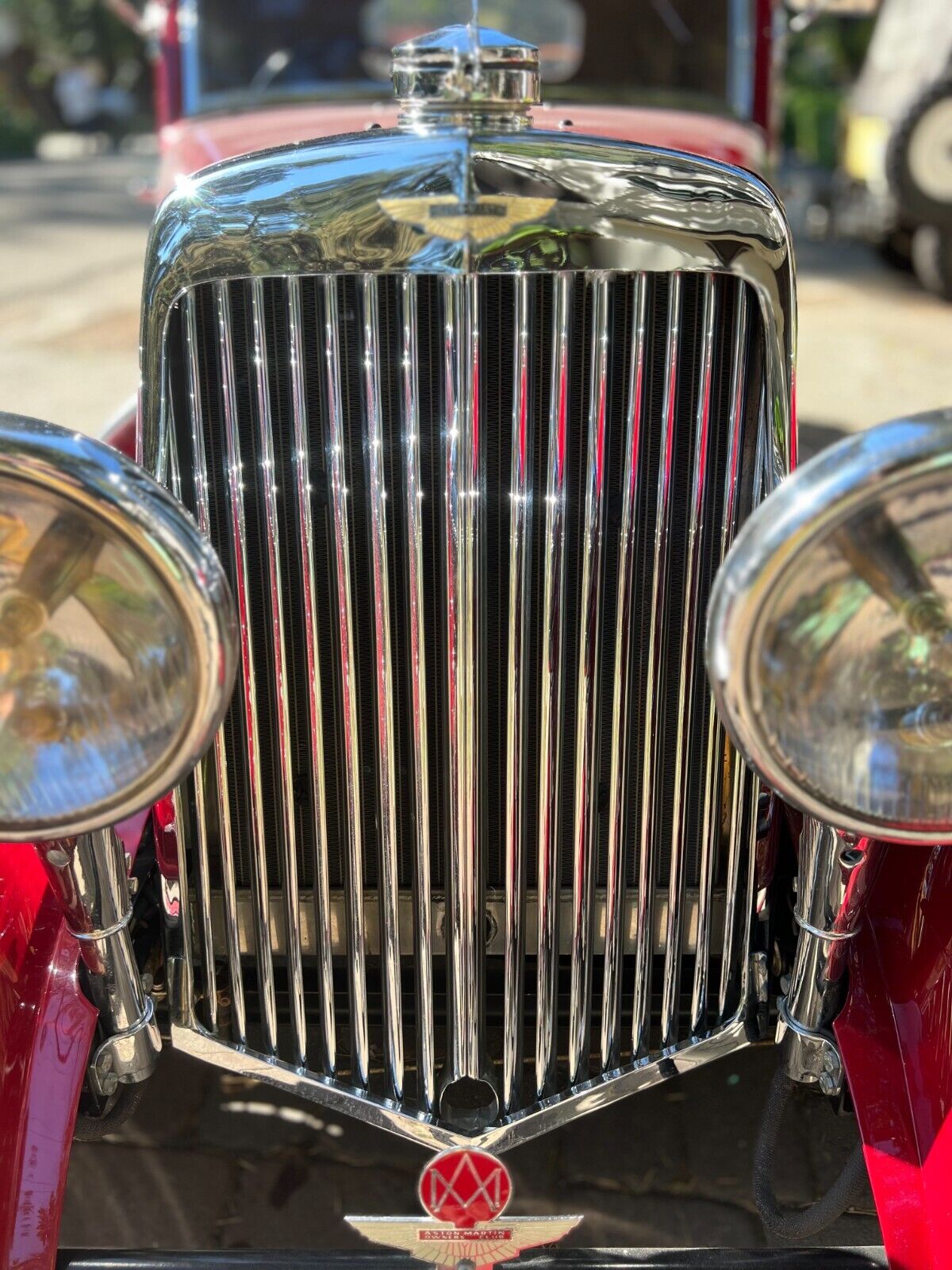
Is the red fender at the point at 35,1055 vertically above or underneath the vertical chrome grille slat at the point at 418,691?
underneath

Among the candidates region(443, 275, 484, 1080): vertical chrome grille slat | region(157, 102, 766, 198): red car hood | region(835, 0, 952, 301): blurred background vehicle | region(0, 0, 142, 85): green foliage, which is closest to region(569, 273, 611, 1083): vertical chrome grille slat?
region(443, 275, 484, 1080): vertical chrome grille slat

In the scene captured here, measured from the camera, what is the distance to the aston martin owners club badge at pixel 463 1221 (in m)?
1.36

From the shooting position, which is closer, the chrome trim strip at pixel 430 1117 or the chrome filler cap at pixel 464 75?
the chrome filler cap at pixel 464 75

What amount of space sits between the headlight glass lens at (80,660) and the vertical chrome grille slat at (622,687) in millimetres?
532

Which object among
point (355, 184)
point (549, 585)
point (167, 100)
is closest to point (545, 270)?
point (355, 184)

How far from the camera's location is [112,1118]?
1634mm

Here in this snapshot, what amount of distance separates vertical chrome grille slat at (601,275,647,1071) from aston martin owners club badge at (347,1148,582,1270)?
1.00 feet

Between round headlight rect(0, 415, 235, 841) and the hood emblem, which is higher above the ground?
the hood emblem

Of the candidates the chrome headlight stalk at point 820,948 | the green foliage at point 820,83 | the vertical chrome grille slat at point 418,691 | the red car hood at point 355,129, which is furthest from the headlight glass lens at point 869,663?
the green foliage at point 820,83

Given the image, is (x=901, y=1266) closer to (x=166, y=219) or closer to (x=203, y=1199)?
(x=203, y=1199)

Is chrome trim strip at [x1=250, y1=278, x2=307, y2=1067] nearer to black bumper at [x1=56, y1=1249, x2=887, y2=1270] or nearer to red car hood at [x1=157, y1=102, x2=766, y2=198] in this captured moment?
black bumper at [x1=56, y1=1249, x2=887, y2=1270]

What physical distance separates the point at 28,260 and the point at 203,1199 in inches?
436

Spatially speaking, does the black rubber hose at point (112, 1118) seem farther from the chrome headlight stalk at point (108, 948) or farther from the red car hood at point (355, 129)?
the red car hood at point (355, 129)

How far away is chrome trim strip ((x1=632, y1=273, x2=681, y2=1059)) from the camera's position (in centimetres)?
140
